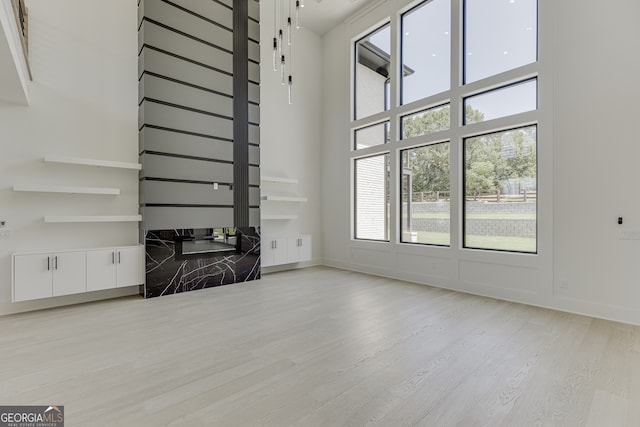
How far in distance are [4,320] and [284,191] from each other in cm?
490

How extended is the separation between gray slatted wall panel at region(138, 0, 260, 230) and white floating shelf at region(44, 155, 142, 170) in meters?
0.21

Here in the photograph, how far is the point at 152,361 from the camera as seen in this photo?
8.89 feet

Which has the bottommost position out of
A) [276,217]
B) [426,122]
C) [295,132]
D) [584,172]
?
[276,217]

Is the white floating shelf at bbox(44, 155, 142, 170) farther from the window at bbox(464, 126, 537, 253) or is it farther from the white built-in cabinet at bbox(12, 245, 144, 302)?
the window at bbox(464, 126, 537, 253)

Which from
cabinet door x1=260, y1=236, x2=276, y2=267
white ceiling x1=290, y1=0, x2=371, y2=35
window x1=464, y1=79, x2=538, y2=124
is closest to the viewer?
window x1=464, y1=79, x2=538, y2=124

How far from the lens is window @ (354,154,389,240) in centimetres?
662

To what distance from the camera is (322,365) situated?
2.64 meters

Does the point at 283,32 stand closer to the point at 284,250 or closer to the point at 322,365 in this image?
the point at 284,250

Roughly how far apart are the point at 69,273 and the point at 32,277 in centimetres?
37

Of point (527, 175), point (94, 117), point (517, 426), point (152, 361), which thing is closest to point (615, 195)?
point (527, 175)

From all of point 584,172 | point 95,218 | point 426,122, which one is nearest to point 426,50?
point 426,122

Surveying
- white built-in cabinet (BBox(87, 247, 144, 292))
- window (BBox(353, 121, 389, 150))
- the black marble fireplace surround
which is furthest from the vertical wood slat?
window (BBox(353, 121, 389, 150))

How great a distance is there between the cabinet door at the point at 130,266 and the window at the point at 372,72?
536 cm

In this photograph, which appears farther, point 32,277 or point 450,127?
point 450,127
